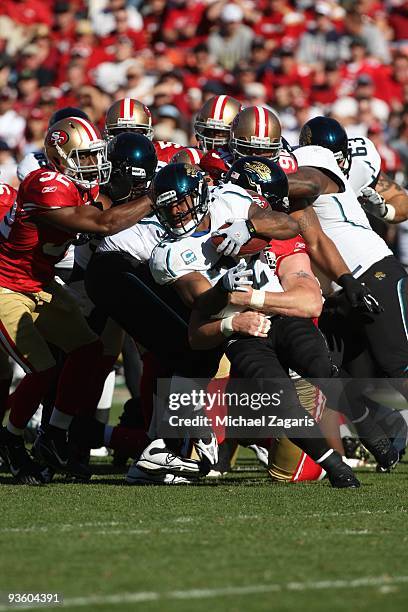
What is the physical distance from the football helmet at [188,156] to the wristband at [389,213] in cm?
121

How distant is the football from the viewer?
5871mm

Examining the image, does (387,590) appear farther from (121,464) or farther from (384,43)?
(384,43)

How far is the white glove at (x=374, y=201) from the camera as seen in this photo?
7527mm

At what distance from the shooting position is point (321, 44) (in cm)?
1577

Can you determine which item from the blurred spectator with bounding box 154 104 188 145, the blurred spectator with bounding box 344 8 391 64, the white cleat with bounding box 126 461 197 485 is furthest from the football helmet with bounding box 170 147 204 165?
the blurred spectator with bounding box 344 8 391 64

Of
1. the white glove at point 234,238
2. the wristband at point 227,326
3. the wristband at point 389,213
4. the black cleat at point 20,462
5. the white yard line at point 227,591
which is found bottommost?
the black cleat at point 20,462

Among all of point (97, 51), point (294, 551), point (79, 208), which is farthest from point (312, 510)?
point (97, 51)

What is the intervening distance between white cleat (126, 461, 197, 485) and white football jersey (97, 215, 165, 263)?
1161 mm

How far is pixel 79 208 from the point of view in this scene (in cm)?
627

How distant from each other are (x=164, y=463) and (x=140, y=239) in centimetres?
127

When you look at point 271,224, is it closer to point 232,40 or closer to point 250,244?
point 250,244

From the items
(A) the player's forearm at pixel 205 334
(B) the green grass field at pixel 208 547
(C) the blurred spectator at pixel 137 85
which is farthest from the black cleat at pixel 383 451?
(C) the blurred spectator at pixel 137 85

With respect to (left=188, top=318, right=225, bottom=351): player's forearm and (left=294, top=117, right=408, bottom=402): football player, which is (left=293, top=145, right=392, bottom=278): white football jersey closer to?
(left=294, top=117, right=408, bottom=402): football player

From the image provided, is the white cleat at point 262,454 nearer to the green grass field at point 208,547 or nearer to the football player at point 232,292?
the green grass field at point 208,547
